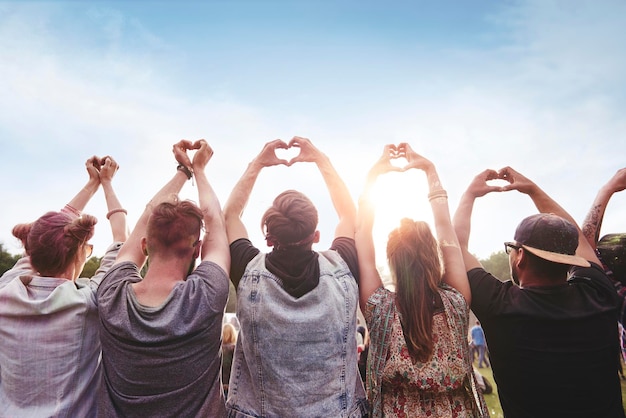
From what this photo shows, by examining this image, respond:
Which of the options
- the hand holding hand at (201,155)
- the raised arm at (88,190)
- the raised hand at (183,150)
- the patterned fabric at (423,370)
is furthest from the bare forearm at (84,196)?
the patterned fabric at (423,370)

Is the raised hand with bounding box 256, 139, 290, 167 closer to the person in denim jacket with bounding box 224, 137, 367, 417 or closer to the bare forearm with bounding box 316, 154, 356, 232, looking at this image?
the bare forearm with bounding box 316, 154, 356, 232

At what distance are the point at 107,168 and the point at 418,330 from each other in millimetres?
3147

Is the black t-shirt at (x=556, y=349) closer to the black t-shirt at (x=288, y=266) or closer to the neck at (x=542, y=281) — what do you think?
the neck at (x=542, y=281)

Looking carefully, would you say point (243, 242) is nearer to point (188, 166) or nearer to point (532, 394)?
point (188, 166)

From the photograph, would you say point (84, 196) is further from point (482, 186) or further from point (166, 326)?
point (482, 186)

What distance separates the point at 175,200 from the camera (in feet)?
8.00

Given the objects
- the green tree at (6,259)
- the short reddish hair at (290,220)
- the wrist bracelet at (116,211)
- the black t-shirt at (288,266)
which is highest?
the wrist bracelet at (116,211)

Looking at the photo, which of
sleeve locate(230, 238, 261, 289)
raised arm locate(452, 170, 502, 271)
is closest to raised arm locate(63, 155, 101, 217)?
sleeve locate(230, 238, 261, 289)

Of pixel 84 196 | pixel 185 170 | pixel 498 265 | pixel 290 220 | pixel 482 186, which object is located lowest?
pixel 498 265

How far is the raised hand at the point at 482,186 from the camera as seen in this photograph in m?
3.37

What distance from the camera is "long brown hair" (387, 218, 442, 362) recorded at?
97.7 inches

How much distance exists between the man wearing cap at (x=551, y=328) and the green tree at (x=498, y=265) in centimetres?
3735

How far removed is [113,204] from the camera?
3436 mm

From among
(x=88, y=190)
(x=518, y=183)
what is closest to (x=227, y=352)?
(x=88, y=190)
